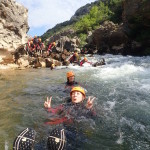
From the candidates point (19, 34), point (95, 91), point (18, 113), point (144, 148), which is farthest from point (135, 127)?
point (19, 34)

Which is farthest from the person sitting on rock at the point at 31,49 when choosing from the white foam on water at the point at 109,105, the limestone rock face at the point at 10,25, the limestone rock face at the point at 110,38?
the white foam on water at the point at 109,105

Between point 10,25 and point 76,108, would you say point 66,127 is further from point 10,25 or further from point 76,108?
point 10,25

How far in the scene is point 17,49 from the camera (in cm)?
1755

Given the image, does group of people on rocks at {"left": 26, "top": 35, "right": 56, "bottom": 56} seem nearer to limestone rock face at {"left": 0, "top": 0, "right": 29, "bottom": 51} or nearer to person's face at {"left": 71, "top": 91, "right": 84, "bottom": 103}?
limestone rock face at {"left": 0, "top": 0, "right": 29, "bottom": 51}

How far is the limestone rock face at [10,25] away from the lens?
679 inches

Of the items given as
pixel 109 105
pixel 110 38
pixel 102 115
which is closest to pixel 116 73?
pixel 109 105

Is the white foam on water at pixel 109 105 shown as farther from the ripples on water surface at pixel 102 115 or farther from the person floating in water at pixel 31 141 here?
the person floating in water at pixel 31 141

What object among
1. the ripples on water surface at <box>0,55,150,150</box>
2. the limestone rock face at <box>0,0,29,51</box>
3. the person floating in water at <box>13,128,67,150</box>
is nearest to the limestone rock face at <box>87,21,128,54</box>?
the limestone rock face at <box>0,0,29,51</box>

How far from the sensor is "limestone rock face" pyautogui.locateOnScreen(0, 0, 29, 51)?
17.2 meters

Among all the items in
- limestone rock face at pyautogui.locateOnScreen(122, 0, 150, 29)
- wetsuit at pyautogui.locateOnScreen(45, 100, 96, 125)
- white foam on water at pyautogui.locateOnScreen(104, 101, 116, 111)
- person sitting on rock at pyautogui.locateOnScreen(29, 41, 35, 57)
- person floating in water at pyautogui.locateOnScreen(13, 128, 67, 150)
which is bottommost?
white foam on water at pyautogui.locateOnScreen(104, 101, 116, 111)

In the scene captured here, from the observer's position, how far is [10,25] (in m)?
18.5

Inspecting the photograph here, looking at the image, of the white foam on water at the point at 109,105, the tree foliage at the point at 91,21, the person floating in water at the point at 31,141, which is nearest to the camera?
the person floating in water at the point at 31,141

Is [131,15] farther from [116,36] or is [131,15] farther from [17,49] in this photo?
[17,49]

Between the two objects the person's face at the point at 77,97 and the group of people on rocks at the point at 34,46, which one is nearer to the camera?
the person's face at the point at 77,97
